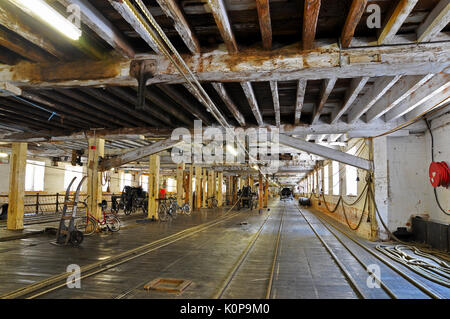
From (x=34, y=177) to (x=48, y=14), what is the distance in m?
18.2

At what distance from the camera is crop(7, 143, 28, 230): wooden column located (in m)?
9.41

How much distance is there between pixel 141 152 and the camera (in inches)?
366

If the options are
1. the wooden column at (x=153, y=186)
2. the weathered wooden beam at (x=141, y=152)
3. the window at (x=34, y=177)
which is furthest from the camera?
the window at (x=34, y=177)

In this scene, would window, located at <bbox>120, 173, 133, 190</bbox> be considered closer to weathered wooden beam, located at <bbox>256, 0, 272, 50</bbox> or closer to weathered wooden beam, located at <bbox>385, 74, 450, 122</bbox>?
weathered wooden beam, located at <bbox>385, 74, 450, 122</bbox>

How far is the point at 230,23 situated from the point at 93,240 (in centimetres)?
686

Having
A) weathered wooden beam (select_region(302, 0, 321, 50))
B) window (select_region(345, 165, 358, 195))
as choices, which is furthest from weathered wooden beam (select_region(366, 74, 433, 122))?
window (select_region(345, 165, 358, 195))

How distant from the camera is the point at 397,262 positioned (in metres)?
5.89

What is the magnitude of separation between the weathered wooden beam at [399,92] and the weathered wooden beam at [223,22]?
3298 millimetres

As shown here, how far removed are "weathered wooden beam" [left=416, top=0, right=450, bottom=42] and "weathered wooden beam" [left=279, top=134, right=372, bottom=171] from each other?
14.8 feet

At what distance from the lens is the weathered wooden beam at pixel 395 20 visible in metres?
3.05

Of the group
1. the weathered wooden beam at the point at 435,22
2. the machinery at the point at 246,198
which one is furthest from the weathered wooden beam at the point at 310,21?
the machinery at the point at 246,198

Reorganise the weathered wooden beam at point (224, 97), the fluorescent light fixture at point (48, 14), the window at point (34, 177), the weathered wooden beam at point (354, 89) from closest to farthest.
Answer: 1. the fluorescent light fixture at point (48, 14)
2. the weathered wooden beam at point (354, 89)
3. the weathered wooden beam at point (224, 97)
4. the window at point (34, 177)

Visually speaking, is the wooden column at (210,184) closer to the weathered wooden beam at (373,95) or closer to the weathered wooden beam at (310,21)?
the weathered wooden beam at (373,95)

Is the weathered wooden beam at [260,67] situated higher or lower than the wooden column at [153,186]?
higher
